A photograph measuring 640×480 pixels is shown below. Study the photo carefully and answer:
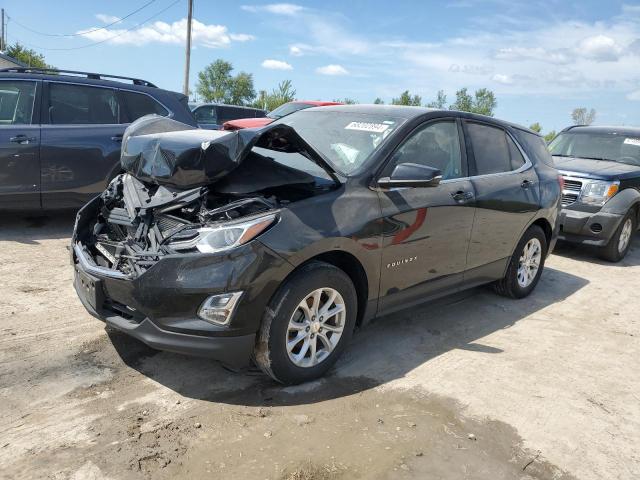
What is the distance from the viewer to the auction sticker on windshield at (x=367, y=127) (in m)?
4.11

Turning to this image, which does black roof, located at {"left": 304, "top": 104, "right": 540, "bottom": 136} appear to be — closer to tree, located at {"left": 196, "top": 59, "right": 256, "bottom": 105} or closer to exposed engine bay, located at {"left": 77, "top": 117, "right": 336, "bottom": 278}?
exposed engine bay, located at {"left": 77, "top": 117, "right": 336, "bottom": 278}

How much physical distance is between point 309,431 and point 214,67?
249 feet

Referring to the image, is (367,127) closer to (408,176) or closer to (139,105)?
(408,176)

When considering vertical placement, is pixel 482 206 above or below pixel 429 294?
above

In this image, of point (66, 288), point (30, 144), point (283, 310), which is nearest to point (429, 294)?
point (283, 310)

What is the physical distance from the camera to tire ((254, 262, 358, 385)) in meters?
3.15

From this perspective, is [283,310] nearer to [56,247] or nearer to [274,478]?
[274,478]

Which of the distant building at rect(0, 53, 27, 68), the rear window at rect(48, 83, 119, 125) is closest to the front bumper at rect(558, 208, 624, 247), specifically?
the rear window at rect(48, 83, 119, 125)

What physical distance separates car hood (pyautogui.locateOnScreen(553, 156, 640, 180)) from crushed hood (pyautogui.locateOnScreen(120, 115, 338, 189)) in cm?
550

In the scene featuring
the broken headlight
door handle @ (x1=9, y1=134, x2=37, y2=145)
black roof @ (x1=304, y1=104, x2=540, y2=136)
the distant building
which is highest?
the distant building

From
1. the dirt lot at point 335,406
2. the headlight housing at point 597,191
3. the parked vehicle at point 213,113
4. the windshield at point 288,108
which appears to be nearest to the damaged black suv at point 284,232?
the dirt lot at point 335,406

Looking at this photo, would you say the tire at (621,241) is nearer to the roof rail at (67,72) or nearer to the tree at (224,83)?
the roof rail at (67,72)

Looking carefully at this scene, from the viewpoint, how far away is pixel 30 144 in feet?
19.9

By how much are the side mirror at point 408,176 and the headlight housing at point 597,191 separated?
4.84 m
